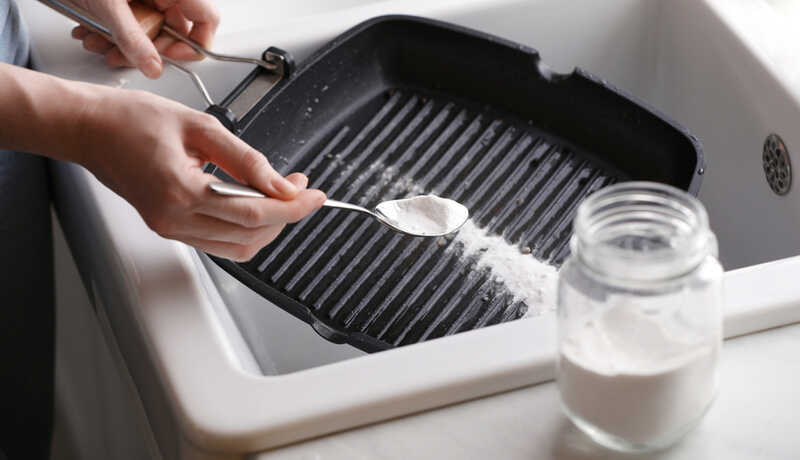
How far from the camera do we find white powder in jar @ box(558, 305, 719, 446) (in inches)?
20.1

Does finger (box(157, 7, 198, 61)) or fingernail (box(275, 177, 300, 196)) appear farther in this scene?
finger (box(157, 7, 198, 61))

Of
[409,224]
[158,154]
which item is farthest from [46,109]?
[409,224]

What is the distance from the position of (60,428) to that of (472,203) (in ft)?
2.07

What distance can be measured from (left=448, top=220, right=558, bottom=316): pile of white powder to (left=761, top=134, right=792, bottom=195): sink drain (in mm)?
228

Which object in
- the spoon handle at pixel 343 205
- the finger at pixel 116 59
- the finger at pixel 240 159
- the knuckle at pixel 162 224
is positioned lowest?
the spoon handle at pixel 343 205

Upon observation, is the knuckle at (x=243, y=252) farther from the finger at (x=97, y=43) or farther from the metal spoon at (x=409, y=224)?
the finger at (x=97, y=43)

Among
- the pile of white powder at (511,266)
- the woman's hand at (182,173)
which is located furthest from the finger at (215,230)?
the pile of white powder at (511,266)

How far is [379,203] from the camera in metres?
0.89

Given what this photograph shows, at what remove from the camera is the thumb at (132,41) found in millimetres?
911

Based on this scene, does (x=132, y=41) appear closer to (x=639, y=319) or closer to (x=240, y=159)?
(x=240, y=159)

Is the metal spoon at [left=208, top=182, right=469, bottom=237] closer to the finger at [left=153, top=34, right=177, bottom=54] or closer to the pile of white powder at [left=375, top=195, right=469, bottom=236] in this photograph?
the pile of white powder at [left=375, top=195, right=469, bottom=236]

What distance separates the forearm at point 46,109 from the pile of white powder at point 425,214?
271 mm

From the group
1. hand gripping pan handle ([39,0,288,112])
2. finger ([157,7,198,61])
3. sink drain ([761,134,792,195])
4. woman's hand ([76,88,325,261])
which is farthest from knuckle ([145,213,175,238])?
sink drain ([761,134,792,195])

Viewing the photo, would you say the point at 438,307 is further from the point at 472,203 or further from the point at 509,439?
the point at 509,439
